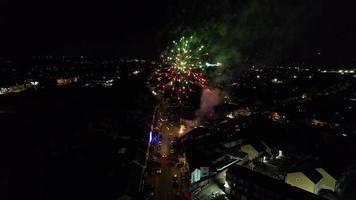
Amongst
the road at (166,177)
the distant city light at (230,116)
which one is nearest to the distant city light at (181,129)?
the road at (166,177)

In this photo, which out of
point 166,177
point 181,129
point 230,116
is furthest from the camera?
point 230,116

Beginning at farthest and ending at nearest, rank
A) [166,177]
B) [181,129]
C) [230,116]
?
[230,116], [181,129], [166,177]

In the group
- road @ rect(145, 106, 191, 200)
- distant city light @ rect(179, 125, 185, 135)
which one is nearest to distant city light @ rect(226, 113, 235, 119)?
distant city light @ rect(179, 125, 185, 135)

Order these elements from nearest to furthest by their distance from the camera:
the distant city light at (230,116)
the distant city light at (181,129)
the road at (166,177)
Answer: the road at (166,177) → the distant city light at (181,129) → the distant city light at (230,116)

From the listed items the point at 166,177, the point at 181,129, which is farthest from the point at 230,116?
the point at 166,177

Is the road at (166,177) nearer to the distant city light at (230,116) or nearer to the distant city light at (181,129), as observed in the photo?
the distant city light at (181,129)

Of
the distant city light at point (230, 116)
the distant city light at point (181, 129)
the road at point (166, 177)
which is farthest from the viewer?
the distant city light at point (230, 116)

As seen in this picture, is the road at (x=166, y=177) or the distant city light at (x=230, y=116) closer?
the road at (x=166, y=177)

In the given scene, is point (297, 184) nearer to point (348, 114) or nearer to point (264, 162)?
point (264, 162)

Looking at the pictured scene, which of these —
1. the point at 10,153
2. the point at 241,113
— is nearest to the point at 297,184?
the point at 241,113

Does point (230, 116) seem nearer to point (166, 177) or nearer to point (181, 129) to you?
point (181, 129)

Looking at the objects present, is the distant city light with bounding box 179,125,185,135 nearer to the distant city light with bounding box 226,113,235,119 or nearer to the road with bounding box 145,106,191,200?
the road with bounding box 145,106,191,200
